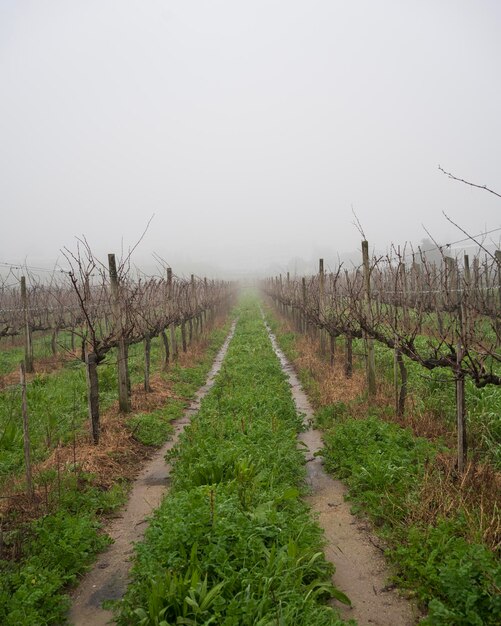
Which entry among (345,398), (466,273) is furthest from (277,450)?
(466,273)

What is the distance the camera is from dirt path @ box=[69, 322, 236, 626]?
4.10 m

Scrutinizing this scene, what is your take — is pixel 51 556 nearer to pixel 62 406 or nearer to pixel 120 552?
pixel 120 552

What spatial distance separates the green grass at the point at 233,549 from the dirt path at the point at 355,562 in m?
0.20

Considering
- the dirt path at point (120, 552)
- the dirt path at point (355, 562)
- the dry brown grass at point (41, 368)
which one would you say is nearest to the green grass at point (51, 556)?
the dirt path at point (120, 552)

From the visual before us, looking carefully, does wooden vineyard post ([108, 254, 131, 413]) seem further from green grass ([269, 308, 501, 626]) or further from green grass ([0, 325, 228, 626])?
green grass ([269, 308, 501, 626])

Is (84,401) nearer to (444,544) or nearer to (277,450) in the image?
(277,450)

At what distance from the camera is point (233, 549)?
169 inches

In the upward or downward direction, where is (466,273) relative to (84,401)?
upward

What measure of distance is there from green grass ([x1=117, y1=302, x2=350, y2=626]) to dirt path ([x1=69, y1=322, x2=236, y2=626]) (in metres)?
0.25

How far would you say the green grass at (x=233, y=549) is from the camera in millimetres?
3666

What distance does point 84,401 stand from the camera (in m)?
10.2

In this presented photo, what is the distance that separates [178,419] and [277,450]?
367 cm

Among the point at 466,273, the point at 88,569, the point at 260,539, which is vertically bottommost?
the point at 88,569

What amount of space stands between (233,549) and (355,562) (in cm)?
134
